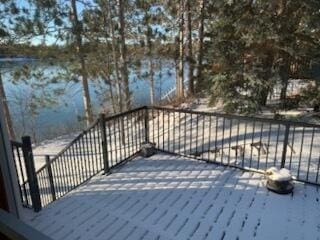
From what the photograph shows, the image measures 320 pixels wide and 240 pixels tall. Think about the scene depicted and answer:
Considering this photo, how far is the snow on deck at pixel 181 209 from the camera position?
9.99 ft

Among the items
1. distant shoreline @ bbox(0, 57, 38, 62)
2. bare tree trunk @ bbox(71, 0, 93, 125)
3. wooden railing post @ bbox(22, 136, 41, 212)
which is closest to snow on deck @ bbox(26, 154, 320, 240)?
wooden railing post @ bbox(22, 136, 41, 212)

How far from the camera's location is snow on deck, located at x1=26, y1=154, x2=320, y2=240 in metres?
3.04

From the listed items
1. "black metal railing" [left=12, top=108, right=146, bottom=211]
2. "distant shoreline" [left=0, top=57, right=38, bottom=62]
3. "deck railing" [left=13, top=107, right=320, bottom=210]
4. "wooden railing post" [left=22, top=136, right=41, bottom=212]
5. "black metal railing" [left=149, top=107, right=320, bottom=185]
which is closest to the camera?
"wooden railing post" [left=22, top=136, right=41, bottom=212]

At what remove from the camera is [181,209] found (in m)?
3.46

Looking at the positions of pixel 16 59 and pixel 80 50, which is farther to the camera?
pixel 16 59

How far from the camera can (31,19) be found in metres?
9.19

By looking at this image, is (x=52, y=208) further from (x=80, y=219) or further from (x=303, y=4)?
(x=303, y=4)

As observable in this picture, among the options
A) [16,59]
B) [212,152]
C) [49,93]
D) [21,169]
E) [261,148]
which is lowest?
[212,152]

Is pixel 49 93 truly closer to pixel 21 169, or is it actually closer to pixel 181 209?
pixel 21 169

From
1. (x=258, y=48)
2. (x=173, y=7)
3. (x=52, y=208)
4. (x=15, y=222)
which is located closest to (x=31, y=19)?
(x=173, y=7)

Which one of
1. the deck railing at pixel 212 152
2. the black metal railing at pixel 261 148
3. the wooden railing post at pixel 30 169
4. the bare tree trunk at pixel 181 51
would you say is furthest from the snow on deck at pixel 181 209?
the bare tree trunk at pixel 181 51

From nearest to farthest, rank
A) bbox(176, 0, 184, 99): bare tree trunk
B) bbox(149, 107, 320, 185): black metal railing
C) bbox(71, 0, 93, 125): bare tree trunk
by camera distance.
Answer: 1. bbox(149, 107, 320, 185): black metal railing
2. bbox(71, 0, 93, 125): bare tree trunk
3. bbox(176, 0, 184, 99): bare tree trunk

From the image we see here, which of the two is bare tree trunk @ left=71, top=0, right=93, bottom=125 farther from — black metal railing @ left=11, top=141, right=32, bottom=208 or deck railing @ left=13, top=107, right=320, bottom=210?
black metal railing @ left=11, top=141, right=32, bottom=208

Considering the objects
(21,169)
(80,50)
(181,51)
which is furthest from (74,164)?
A: (181,51)
